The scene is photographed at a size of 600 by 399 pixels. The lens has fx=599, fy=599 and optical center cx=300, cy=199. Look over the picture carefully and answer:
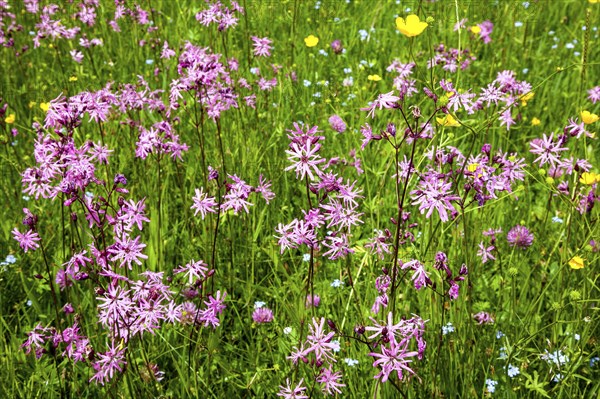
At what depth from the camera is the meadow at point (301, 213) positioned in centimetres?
186

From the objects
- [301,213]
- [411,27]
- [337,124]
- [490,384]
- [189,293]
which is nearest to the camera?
[411,27]

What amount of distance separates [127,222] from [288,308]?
0.66m

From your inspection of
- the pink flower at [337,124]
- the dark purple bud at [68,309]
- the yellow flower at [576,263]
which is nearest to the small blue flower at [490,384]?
the yellow flower at [576,263]

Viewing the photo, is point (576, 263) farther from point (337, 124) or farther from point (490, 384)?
point (337, 124)

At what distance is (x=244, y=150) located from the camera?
305 cm

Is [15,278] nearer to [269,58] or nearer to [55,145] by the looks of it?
[55,145]

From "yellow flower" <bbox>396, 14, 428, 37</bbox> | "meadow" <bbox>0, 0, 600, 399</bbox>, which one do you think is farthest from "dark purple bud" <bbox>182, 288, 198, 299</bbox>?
"yellow flower" <bbox>396, 14, 428, 37</bbox>

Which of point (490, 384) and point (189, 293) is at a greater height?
point (189, 293)

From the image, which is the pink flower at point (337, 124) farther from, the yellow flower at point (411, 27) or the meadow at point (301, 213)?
the yellow flower at point (411, 27)

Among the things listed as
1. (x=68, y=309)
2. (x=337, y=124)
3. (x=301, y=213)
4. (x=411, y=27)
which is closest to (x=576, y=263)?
(x=411, y=27)

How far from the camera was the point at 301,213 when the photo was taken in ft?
9.94

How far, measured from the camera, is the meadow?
1.86 m

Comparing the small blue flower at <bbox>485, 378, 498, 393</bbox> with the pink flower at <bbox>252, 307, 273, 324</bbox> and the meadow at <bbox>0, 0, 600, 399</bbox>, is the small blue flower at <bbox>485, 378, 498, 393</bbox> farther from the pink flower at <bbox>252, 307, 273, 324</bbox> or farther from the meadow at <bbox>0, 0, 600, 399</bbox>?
the pink flower at <bbox>252, 307, 273, 324</bbox>

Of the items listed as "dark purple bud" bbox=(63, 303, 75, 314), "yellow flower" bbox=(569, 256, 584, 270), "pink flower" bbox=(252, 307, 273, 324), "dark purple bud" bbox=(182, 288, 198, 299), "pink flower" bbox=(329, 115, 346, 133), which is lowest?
"pink flower" bbox=(252, 307, 273, 324)
